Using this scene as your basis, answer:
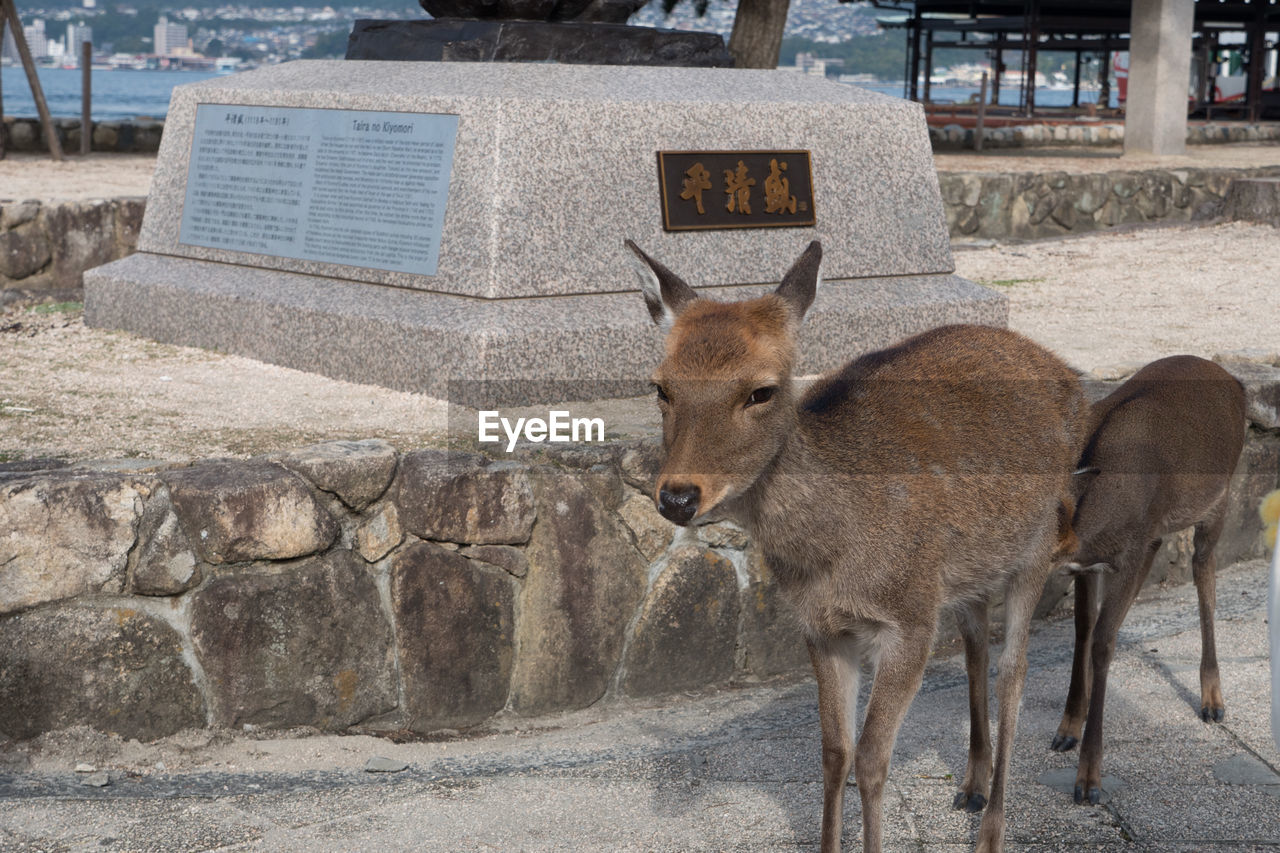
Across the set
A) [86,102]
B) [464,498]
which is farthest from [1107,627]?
[86,102]

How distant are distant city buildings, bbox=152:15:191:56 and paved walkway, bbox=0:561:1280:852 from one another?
156044 mm

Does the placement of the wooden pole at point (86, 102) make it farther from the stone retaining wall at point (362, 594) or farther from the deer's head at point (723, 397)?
the deer's head at point (723, 397)

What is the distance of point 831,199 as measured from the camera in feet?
21.5

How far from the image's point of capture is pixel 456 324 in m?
5.67

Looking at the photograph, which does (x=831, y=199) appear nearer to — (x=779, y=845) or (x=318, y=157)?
(x=318, y=157)

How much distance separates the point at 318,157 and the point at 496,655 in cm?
288

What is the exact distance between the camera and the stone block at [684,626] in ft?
15.9

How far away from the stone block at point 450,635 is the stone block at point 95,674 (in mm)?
675

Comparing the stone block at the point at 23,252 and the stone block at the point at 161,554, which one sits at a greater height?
the stone block at the point at 23,252

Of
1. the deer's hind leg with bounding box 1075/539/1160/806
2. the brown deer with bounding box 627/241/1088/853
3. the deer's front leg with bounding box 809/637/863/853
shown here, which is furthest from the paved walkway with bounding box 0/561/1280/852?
the brown deer with bounding box 627/241/1088/853

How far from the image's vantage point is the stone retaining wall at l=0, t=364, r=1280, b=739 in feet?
13.7

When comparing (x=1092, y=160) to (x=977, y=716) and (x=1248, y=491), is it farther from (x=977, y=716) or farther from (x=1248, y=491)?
(x=977, y=716)

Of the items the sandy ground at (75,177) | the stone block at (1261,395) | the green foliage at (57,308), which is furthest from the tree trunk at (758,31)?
the stone block at (1261,395)

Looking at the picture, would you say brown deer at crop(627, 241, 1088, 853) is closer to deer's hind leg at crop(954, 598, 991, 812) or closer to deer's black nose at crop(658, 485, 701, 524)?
deer's black nose at crop(658, 485, 701, 524)
